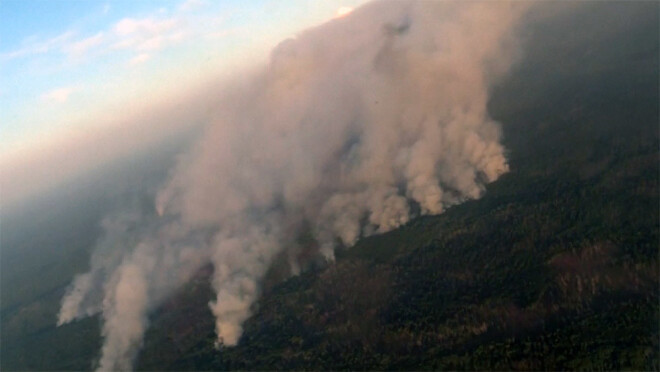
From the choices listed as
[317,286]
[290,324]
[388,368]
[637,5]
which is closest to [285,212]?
[317,286]

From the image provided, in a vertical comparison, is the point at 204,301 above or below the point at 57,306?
above

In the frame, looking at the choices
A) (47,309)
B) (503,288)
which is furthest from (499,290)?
(47,309)

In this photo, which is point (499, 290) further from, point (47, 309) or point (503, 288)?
point (47, 309)

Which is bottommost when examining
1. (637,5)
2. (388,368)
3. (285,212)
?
(388,368)

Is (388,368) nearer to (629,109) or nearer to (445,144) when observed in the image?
(445,144)
